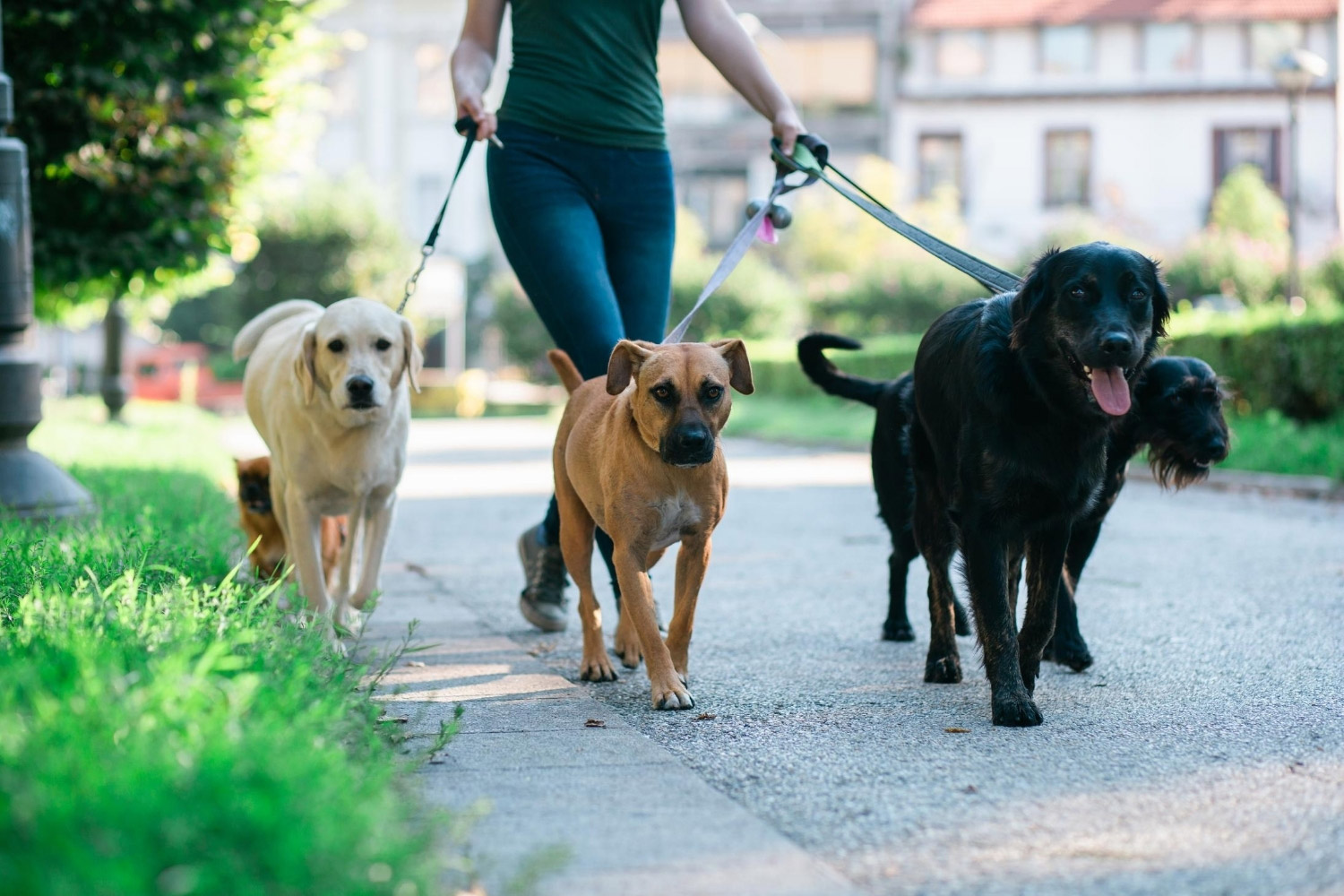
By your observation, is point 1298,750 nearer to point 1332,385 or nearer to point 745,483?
point 745,483

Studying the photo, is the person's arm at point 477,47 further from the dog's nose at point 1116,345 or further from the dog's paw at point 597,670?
the dog's nose at point 1116,345

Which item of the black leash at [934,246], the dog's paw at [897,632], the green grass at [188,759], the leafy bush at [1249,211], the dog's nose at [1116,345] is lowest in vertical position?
the dog's paw at [897,632]

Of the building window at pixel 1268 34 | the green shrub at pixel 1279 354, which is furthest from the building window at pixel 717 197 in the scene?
the green shrub at pixel 1279 354

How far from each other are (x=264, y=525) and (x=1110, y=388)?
3764 mm

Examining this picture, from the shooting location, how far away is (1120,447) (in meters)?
4.60

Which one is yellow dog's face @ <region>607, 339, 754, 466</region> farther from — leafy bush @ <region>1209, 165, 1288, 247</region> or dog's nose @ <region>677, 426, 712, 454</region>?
leafy bush @ <region>1209, 165, 1288, 247</region>

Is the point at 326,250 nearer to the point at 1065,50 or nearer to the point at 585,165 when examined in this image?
the point at 1065,50

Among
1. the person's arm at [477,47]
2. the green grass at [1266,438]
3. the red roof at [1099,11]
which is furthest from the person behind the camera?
the red roof at [1099,11]

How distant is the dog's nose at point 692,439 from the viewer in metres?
3.92

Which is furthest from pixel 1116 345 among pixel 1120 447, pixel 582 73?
pixel 582 73

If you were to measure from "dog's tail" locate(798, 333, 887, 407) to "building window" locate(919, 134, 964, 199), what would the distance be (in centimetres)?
3978

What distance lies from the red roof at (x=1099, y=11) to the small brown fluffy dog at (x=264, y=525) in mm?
40483

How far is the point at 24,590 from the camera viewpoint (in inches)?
154

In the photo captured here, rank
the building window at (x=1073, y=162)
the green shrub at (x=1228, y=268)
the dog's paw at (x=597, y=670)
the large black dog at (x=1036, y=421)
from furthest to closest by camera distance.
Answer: the building window at (x=1073, y=162), the green shrub at (x=1228, y=268), the dog's paw at (x=597, y=670), the large black dog at (x=1036, y=421)
